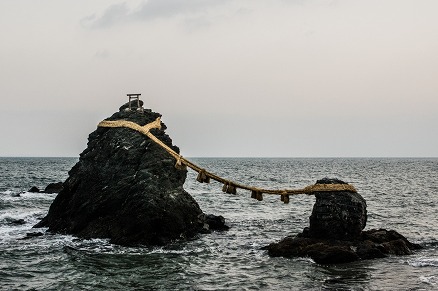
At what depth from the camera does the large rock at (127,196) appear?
928 inches

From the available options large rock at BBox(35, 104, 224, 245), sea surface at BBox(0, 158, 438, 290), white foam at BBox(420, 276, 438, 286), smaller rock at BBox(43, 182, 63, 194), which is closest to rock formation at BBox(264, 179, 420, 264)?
sea surface at BBox(0, 158, 438, 290)

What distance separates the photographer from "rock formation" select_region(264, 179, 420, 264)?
20.9 meters

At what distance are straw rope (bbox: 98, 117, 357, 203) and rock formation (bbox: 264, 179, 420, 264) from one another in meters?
0.32

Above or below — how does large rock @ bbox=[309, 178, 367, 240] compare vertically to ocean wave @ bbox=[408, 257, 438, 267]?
above

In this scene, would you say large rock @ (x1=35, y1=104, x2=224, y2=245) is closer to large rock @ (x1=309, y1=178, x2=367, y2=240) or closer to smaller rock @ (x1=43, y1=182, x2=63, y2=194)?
large rock @ (x1=309, y1=178, x2=367, y2=240)

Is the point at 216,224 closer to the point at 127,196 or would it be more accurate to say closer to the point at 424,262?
the point at 127,196

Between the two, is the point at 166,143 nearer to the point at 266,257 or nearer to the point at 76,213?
the point at 76,213

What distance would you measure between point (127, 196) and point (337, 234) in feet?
35.5

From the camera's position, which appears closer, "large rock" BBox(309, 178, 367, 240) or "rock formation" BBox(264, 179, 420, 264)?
"rock formation" BBox(264, 179, 420, 264)

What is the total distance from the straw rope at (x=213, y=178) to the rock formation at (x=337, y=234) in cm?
32

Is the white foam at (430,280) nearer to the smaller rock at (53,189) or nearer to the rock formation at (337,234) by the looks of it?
the rock formation at (337,234)

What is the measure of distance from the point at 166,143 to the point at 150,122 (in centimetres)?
164

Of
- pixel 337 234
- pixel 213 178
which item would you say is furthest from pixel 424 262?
pixel 213 178

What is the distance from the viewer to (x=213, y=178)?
2431 cm
